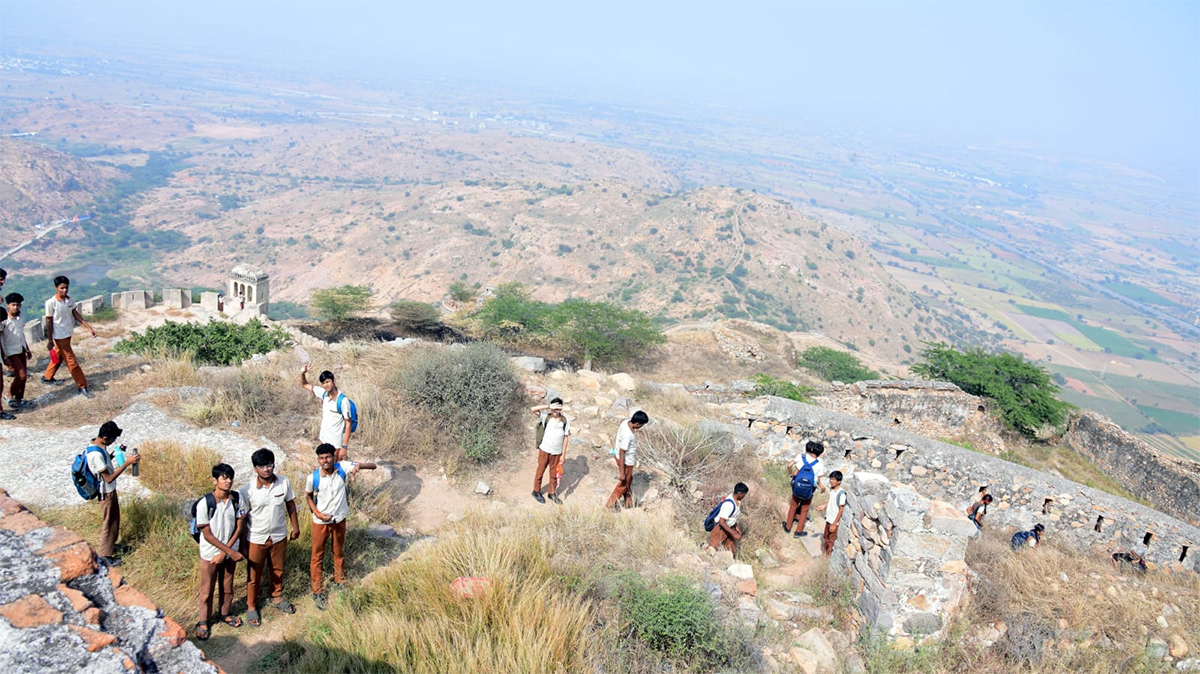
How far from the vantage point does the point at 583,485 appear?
→ 8.36 m

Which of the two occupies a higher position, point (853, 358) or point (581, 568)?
point (581, 568)

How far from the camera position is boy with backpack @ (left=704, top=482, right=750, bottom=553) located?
6.68 m

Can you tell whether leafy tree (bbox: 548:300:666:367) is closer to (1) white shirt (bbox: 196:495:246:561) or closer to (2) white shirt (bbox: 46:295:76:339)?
(2) white shirt (bbox: 46:295:76:339)

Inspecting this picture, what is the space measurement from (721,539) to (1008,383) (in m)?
14.1

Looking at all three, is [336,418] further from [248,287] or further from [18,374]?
[248,287]

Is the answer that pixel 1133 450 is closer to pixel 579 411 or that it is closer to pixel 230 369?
pixel 579 411

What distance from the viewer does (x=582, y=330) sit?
1795cm

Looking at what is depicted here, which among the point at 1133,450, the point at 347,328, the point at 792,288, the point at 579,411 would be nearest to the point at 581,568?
the point at 579,411

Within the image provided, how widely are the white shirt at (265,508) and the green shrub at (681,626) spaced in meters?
2.76

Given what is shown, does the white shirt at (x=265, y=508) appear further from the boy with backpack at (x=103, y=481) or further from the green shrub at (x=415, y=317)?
the green shrub at (x=415, y=317)

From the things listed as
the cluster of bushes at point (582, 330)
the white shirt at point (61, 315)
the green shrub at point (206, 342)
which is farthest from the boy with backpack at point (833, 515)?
the green shrub at point (206, 342)

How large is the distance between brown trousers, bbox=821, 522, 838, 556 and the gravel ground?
252 inches

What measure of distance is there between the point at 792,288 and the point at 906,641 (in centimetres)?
6922

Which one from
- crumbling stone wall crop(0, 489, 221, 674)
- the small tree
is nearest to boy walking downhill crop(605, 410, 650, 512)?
crumbling stone wall crop(0, 489, 221, 674)
